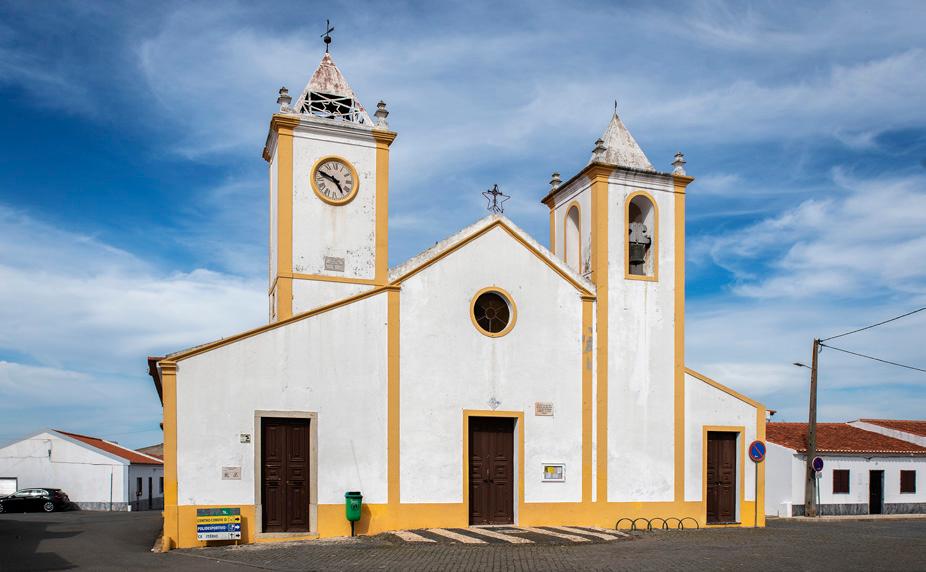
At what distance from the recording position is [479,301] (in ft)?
62.4

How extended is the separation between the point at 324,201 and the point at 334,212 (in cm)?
35

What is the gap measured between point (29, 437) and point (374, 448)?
30.8 meters

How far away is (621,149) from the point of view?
70.8 feet

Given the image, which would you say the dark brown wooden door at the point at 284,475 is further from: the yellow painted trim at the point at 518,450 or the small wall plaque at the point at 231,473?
the yellow painted trim at the point at 518,450

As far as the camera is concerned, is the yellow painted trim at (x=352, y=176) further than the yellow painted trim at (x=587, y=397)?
Yes

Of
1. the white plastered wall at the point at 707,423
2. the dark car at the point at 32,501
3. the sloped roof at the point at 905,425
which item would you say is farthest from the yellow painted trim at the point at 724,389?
the dark car at the point at 32,501

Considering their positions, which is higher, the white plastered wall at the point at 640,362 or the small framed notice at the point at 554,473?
the white plastered wall at the point at 640,362

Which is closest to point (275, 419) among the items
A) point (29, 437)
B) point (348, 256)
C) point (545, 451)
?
point (348, 256)

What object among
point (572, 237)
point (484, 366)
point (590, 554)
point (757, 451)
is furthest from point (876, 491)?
point (590, 554)

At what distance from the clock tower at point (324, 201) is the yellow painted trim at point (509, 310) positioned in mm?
2462

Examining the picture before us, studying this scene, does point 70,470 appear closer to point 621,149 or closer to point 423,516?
point 423,516

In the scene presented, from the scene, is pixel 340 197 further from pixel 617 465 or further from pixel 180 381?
pixel 617 465

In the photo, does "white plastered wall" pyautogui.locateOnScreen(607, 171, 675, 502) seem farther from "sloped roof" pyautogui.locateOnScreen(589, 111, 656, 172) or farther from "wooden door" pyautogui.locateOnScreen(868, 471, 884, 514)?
"wooden door" pyautogui.locateOnScreen(868, 471, 884, 514)

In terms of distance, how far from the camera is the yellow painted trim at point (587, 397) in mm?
19219
